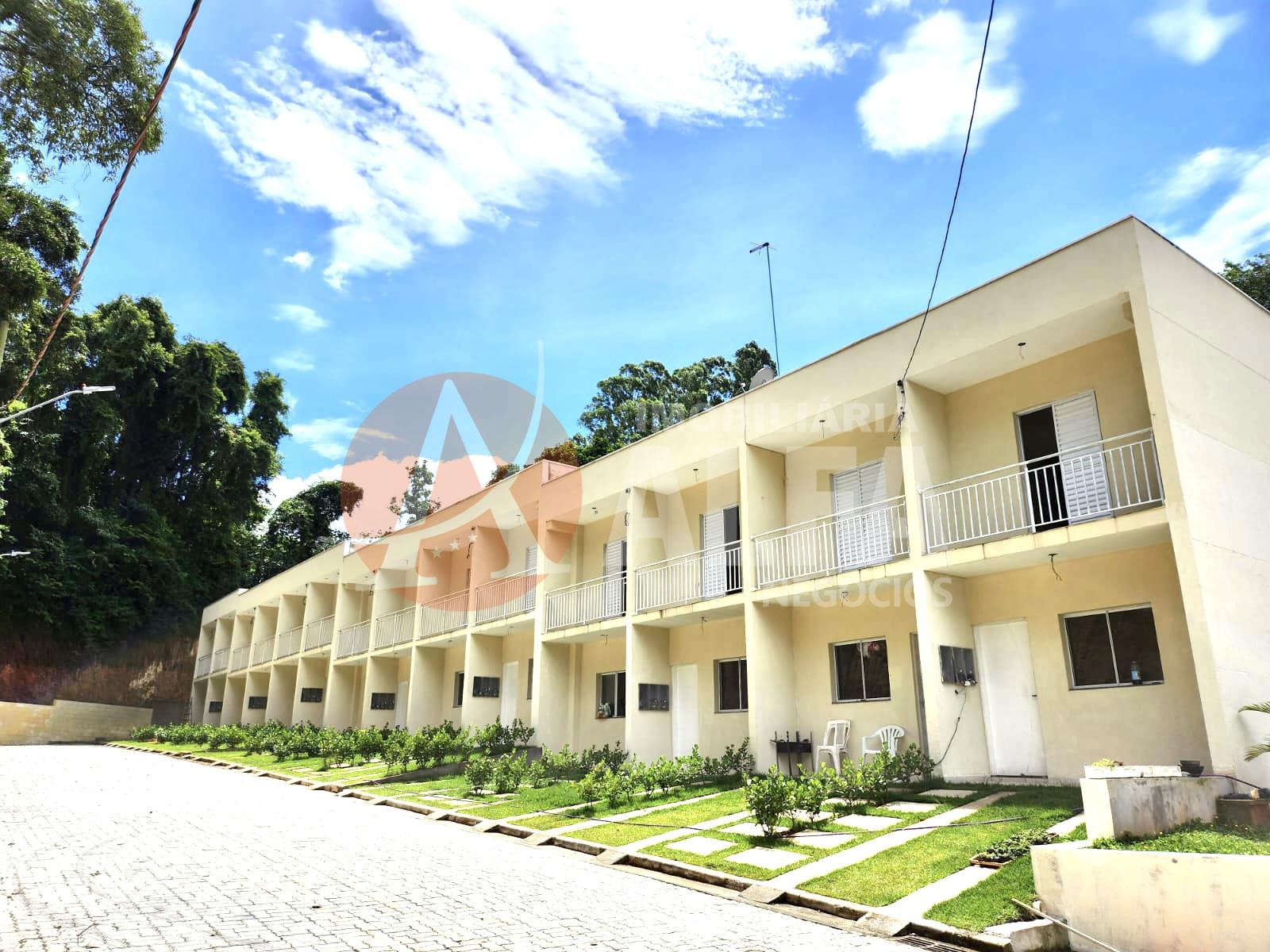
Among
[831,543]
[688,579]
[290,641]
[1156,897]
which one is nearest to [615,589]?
[688,579]

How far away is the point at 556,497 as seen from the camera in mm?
18828

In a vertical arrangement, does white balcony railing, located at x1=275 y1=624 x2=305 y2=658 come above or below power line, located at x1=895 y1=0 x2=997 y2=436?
below

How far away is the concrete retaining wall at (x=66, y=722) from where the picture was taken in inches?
1155

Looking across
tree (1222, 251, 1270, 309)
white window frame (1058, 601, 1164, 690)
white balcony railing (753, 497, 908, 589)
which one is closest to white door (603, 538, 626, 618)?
white balcony railing (753, 497, 908, 589)

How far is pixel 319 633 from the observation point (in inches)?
1131

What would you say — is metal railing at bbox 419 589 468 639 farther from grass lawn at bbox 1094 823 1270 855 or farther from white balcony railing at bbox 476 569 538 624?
grass lawn at bbox 1094 823 1270 855

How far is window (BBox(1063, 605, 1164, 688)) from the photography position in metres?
10.1

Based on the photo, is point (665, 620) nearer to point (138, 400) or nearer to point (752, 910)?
point (752, 910)

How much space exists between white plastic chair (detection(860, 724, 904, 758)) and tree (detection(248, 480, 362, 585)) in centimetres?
3711

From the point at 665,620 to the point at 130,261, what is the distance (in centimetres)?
1035

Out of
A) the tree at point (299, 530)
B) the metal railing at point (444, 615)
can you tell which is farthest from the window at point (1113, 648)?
the tree at point (299, 530)

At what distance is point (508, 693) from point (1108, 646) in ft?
47.5

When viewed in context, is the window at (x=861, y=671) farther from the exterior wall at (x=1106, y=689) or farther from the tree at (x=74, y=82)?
the tree at (x=74, y=82)

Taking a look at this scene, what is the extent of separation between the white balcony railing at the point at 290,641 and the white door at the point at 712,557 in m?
18.7
